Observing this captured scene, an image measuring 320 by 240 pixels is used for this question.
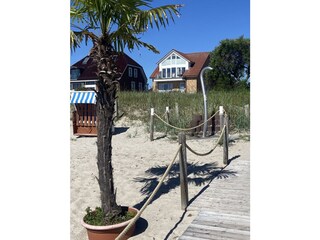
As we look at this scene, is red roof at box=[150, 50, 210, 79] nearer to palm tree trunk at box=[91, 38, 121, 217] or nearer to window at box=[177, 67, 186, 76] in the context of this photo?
window at box=[177, 67, 186, 76]

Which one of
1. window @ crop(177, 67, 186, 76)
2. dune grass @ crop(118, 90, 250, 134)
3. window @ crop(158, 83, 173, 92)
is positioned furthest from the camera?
window @ crop(158, 83, 173, 92)

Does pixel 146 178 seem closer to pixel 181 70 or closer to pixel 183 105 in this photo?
pixel 183 105

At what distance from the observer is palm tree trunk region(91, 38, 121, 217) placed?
3.25m

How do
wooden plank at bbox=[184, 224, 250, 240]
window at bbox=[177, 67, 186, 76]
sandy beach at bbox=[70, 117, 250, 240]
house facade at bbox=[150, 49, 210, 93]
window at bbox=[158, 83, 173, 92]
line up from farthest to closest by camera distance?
window at bbox=[158, 83, 173, 92], window at bbox=[177, 67, 186, 76], house facade at bbox=[150, 49, 210, 93], sandy beach at bbox=[70, 117, 250, 240], wooden plank at bbox=[184, 224, 250, 240]

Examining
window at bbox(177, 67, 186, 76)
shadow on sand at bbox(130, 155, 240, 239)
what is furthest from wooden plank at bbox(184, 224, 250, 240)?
window at bbox(177, 67, 186, 76)

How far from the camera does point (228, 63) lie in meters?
21.5

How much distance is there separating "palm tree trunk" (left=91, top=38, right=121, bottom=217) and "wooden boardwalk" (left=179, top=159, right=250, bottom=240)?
91 centimetres

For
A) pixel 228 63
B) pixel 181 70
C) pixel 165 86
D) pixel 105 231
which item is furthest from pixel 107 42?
pixel 165 86

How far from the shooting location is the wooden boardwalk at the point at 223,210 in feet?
10.5

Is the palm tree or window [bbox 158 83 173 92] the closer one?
the palm tree
